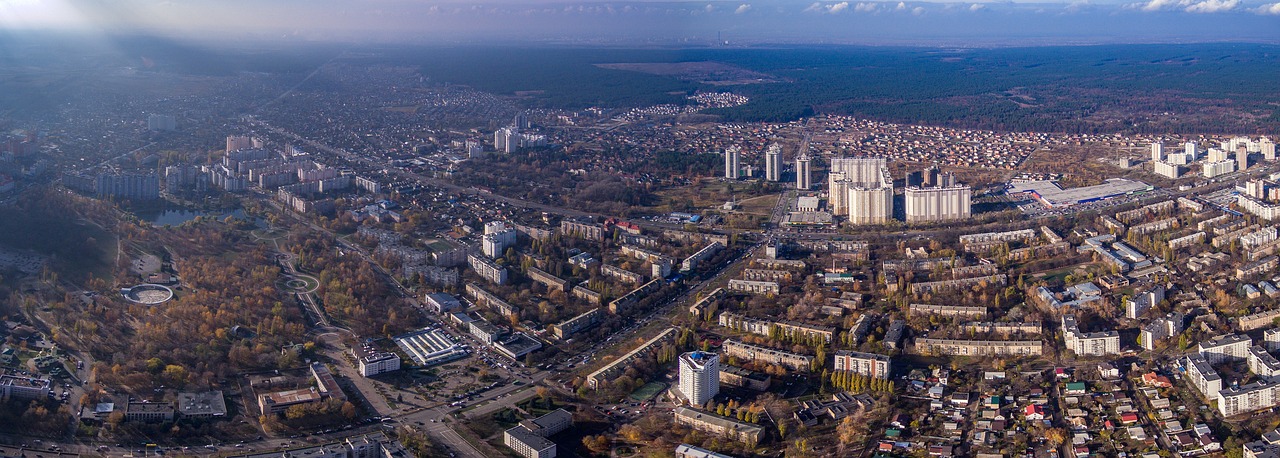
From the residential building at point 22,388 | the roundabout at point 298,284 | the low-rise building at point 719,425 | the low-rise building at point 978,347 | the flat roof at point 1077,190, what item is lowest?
the low-rise building at point 719,425

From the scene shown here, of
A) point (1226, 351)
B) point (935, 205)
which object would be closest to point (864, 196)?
point (935, 205)

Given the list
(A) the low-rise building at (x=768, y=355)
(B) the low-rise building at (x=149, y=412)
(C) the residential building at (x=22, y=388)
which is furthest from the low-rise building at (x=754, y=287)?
(C) the residential building at (x=22, y=388)

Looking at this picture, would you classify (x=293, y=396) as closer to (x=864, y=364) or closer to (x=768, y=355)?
(x=768, y=355)

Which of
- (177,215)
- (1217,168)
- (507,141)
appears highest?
(507,141)

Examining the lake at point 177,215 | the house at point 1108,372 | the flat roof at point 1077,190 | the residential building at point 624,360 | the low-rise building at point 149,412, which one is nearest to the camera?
the low-rise building at point 149,412

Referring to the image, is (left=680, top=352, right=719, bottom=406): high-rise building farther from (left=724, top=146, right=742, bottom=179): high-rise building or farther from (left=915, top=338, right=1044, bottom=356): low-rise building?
(left=724, top=146, right=742, bottom=179): high-rise building

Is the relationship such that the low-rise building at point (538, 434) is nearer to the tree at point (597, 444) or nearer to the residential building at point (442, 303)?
the tree at point (597, 444)

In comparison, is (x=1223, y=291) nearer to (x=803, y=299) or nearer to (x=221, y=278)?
(x=803, y=299)
